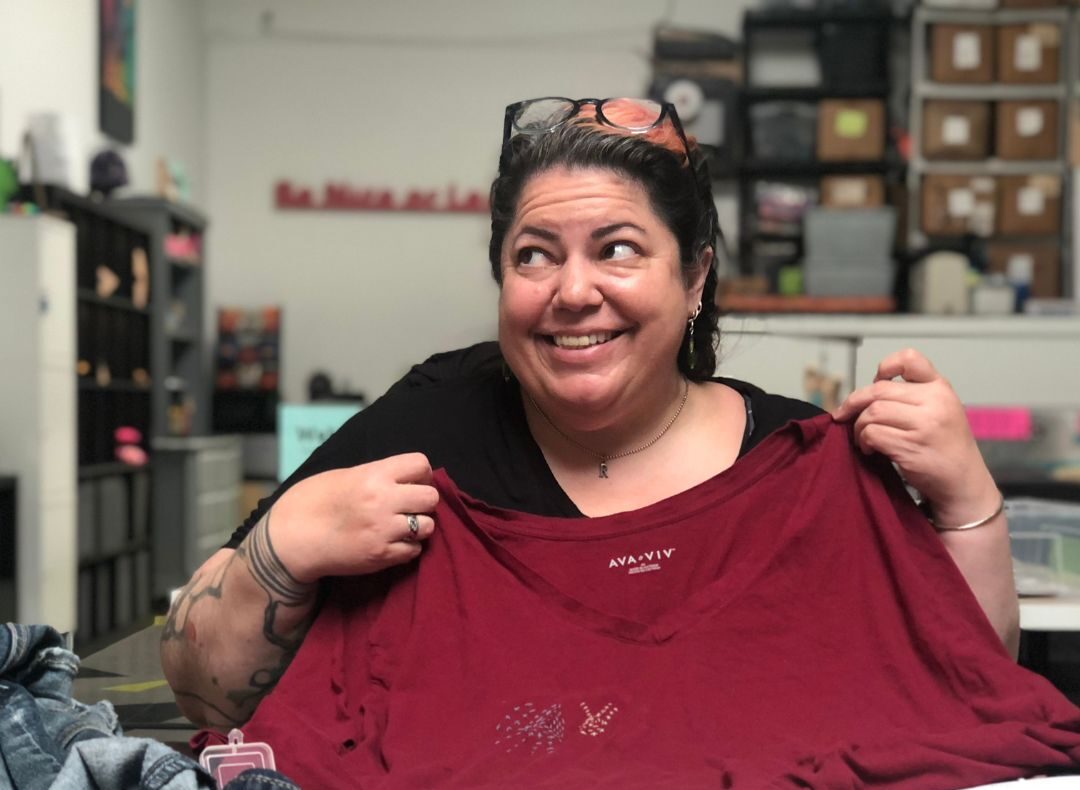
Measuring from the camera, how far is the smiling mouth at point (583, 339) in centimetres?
147

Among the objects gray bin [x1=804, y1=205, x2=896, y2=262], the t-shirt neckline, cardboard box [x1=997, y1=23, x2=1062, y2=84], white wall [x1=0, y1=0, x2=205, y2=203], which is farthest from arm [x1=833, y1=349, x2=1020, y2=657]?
cardboard box [x1=997, y1=23, x2=1062, y2=84]

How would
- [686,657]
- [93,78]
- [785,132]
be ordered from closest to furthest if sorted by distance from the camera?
[686,657] → [93,78] → [785,132]

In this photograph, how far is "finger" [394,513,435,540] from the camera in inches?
50.9

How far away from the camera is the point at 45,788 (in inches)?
35.6

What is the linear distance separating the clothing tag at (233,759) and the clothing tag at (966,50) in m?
6.60

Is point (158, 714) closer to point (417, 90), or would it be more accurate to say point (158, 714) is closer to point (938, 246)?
point (938, 246)

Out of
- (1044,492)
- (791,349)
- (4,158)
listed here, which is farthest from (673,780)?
(4,158)

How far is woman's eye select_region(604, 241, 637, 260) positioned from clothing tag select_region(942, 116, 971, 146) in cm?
590

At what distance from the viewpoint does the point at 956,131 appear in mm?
6812

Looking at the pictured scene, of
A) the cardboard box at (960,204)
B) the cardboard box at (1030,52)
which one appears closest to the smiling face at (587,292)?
the cardboard box at (960,204)

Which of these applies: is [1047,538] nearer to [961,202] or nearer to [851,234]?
[851,234]

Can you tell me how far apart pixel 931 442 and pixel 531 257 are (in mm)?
530

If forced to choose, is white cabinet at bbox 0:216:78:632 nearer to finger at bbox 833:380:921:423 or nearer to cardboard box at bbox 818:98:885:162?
finger at bbox 833:380:921:423

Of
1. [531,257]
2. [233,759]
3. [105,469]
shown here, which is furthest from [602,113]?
[105,469]
